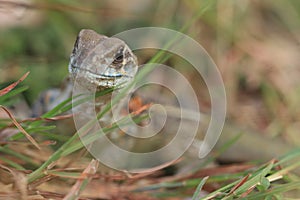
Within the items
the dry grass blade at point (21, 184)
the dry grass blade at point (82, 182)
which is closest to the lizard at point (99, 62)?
the dry grass blade at point (82, 182)

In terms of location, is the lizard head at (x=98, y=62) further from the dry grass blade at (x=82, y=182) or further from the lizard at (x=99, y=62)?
the dry grass blade at (x=82, y=182)

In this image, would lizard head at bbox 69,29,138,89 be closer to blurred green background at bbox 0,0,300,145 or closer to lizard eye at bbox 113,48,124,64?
lizard eye at bbox 113,48,124,64

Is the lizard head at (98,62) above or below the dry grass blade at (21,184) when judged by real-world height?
above

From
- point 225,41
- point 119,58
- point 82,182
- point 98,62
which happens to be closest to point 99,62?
point 98,62

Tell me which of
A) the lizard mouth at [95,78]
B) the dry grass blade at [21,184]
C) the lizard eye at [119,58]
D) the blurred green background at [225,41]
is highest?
the blurred green background at [225,41]

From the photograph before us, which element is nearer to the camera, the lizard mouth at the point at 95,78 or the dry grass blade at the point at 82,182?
the dry grass blade at the point at 82,182

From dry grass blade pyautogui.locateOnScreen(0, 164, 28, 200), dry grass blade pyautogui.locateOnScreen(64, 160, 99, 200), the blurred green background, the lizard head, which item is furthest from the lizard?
the blurred green background

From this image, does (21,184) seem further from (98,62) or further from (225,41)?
(225,41)
